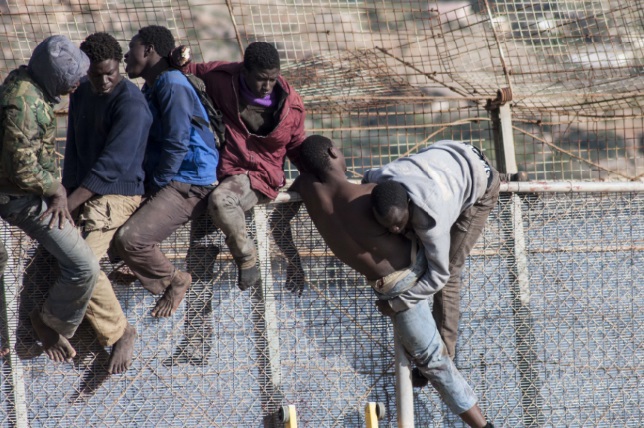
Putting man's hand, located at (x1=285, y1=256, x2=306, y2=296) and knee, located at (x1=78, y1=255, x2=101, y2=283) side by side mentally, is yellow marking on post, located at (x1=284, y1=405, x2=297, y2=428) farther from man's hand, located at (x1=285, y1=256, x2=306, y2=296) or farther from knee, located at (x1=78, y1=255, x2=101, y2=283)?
knee, located at (x1=78, y1=255, x2=101, y2=283)

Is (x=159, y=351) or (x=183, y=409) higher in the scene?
(x=159, y=351)

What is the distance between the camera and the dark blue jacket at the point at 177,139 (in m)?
5.11

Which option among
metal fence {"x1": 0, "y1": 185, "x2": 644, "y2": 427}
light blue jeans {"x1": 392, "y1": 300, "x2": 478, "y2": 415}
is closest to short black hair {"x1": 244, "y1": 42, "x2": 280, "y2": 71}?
metal fence {"x1": 0, "y1": 185, "x2": 644, "y2": 427}

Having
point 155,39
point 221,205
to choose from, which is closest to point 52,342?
point 221,205

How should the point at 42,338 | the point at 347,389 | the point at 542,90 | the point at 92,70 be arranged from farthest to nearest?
the point at 542,90 < the point at 347,389 < the point at 42,338 < the point at 92,70

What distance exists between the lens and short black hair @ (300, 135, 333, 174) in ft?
17.0

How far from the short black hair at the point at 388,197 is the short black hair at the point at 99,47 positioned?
1.46 metres

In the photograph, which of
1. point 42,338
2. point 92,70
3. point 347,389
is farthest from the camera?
point 347,389

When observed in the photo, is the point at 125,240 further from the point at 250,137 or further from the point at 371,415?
the point at 371,415

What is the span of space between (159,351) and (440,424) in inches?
63.9

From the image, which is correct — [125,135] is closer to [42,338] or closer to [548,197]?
[42,338]

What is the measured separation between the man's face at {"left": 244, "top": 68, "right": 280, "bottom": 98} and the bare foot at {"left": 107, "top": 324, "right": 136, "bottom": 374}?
4.69ft

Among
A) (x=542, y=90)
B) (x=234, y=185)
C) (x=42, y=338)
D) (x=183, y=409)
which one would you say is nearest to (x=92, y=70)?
(x=234, y=185)

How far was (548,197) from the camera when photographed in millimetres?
5785
